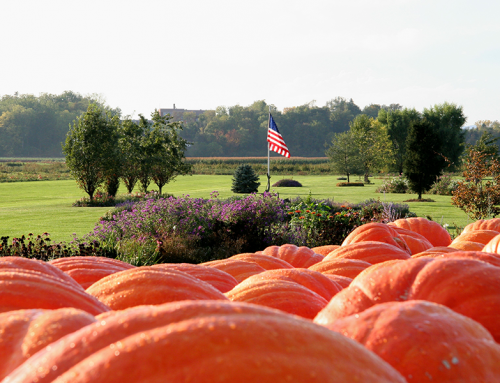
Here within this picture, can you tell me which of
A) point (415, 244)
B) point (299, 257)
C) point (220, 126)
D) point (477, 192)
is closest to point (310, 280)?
point (299, 257)

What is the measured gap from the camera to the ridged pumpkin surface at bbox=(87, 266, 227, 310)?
4.44 feet

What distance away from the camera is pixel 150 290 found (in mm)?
1362

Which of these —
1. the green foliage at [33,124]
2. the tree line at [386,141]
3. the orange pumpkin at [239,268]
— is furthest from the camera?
the green foliage at [33,124]

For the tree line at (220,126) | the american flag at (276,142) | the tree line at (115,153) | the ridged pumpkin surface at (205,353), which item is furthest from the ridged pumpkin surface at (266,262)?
the tree line at (220,126)

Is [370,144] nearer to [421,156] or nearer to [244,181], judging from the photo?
[421,156]

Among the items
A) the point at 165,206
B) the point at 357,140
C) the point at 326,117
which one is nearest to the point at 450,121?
the point at 357,140

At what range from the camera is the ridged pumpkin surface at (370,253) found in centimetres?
300

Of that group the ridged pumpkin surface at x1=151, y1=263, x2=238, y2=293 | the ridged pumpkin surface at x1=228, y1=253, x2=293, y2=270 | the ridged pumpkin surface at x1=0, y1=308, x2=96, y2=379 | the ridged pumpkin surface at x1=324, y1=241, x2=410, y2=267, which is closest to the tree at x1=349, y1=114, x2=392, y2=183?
the ridged pumpkin surface at x1=324, y1=241, x2=410, y2=267

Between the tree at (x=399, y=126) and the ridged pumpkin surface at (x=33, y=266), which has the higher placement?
the tree at (x=399, y=126)

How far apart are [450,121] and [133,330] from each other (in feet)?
174

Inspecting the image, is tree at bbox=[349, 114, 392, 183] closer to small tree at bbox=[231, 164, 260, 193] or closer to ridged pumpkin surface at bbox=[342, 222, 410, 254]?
small tree at bbox=[231, 164, 260, 193]

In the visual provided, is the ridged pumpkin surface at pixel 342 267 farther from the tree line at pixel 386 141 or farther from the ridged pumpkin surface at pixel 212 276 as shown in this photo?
the tree line at pixel 386 141

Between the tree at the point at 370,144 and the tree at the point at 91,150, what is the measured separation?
1043 inches

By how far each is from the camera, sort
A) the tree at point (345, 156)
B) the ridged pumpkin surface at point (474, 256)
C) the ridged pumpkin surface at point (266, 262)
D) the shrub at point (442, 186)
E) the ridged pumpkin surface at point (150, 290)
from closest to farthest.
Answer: the ridged pumpkin surface at point (150, 290)
the ridged pumpkin surface at point (474, 256)
the ridged pumpkin surface at point (266, 262)
the shrub at point (442, 186)
the tree at point (345, 156)
